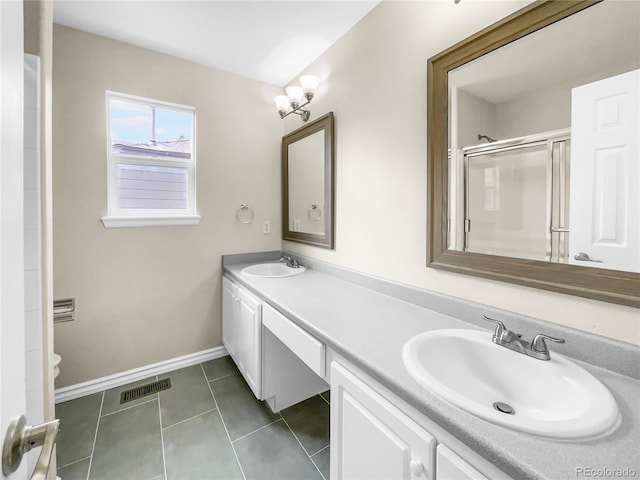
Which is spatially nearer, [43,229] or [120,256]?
[43,229]

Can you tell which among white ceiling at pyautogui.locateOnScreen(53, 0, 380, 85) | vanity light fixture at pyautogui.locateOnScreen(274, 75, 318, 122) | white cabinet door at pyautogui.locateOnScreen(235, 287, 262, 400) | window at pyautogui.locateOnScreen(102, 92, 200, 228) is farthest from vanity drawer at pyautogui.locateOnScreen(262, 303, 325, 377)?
white ceiling at pyautogui.locateOnScreen(53, 0, 380, 85)

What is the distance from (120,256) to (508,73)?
8.07 feet

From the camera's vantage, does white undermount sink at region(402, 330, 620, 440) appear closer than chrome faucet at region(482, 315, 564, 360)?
Yes

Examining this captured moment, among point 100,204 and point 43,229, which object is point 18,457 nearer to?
point 43,229

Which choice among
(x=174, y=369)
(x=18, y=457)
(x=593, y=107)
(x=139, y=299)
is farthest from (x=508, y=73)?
(x=174, y=369)

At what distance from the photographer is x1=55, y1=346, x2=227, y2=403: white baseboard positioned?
6.25ft

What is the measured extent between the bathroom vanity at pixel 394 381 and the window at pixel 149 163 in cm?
99

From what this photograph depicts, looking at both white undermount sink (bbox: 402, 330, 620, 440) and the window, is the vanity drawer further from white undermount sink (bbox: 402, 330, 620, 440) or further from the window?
the window

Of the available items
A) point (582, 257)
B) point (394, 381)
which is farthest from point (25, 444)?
point (582, 257)

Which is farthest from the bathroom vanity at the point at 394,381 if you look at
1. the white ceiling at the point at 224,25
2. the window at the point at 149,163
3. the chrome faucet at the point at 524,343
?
the white ceiling at the point at 224,25

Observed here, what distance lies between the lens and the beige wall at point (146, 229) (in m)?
1.84

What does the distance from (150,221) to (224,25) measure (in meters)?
1.41

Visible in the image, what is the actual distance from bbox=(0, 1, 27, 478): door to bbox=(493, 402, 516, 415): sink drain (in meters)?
1.07

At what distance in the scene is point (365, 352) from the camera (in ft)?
3.07
